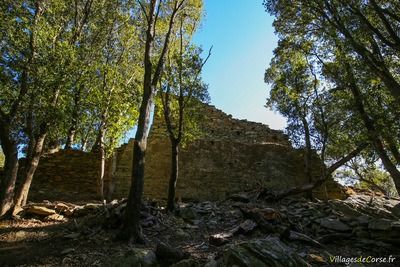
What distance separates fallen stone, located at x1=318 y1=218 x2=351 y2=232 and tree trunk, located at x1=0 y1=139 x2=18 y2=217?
31.6 ft

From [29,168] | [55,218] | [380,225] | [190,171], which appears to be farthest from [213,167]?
[380,225]

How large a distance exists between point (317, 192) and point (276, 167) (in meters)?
2.22

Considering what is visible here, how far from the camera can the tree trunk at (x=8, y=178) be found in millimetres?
10242

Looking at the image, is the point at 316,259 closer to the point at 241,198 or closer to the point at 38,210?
the point at 241,198

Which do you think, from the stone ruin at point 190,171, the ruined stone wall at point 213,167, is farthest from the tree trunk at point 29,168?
the ruined stone wall at point 213,167

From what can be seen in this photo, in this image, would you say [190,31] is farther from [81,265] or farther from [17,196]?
[81,265]

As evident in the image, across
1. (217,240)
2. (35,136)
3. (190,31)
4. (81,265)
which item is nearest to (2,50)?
(35,136)

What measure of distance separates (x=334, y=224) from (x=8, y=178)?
10.0 metres

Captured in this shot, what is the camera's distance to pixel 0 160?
3838 cm

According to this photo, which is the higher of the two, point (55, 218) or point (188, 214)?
point (188, 214)

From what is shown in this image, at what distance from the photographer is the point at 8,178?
34.0 ft

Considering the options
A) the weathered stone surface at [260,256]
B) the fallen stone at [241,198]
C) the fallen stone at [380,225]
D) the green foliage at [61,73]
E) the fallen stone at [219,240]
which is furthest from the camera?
the fallen stone at [241,198]

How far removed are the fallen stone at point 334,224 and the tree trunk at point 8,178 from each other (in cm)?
963

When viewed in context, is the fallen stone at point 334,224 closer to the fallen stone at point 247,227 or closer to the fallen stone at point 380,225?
the fallen stone at point 380,225
